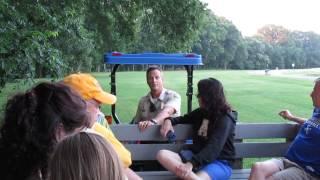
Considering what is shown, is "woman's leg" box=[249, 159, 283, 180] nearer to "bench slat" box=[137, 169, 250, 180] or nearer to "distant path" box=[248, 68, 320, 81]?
"bench slat" box=[137, 169, 250, 180]

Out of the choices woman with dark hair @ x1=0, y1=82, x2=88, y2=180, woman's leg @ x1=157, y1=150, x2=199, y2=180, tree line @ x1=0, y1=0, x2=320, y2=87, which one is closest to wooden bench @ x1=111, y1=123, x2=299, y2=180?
woman's leg @ x1=157, y1=150, x2=199, y2=180

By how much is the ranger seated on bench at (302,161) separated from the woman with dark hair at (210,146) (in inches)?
11.3

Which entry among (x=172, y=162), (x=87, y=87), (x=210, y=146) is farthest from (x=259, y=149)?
(x=87, y=87)

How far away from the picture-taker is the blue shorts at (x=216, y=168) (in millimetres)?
4109

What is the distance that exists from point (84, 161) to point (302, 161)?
9.21 ft

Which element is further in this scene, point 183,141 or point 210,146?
point 183,141

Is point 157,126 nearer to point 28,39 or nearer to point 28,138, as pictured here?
point 28,138

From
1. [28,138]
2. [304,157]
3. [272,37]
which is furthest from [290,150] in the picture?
[272,37]

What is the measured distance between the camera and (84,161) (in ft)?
5.29

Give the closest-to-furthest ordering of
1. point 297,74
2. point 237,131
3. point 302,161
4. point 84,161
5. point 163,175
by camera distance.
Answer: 1. point 84,161
2. point 302,161
3. point 163,175
4. point 237,131
5. point 297,74

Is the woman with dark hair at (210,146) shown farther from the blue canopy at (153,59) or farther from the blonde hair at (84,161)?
the blonde hair at (84,161)

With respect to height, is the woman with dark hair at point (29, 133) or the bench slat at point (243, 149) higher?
the woman with dark hair at point (29, 133)

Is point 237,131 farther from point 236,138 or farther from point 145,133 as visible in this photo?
point 145,133

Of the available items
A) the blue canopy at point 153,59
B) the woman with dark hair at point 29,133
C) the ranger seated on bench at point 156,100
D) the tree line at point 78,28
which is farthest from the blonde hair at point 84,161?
the tree line at point 78,28
